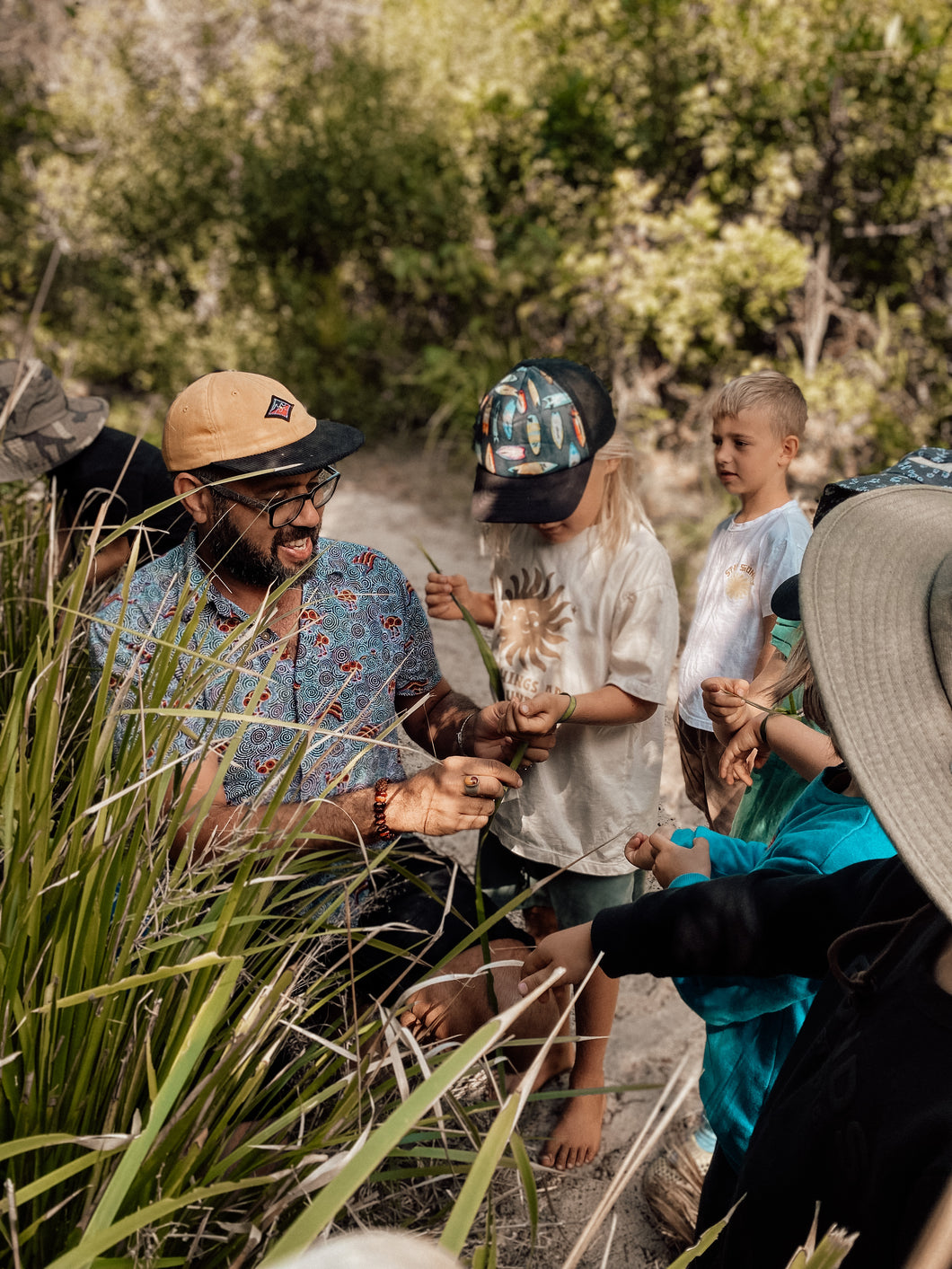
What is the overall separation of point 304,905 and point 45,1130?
1.45 feet

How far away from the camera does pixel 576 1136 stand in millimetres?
2211

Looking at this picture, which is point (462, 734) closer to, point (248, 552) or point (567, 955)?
point (248, 552)

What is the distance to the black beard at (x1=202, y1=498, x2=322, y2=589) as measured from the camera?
78.3 inches

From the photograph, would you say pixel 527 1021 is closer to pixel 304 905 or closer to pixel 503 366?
pixel 304 905

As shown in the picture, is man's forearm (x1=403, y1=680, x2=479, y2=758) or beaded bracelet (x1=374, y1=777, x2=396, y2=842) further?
man's forearm (x1=403, y1=680, x2=479, y2=758)

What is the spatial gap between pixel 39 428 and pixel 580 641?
178 centimetres

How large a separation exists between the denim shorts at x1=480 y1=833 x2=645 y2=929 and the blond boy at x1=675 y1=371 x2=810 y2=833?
1.47ft

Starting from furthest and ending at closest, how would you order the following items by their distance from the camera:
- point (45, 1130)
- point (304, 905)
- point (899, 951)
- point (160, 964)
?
1. point (304, 905)
2. point (160, 964)
3. point (45, 1130)
4. point (899, 951)

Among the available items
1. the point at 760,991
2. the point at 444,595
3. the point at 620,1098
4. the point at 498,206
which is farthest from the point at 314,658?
the point at 498,206

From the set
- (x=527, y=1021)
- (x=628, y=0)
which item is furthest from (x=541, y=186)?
(x=527, y=1021)

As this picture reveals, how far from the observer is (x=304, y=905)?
4.77 ft

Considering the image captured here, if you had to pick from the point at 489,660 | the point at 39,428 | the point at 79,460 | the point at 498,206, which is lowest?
the point at 489,660

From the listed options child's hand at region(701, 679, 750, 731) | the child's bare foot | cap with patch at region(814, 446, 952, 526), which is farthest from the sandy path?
cap with patch at region(814, 446, 952, 526)

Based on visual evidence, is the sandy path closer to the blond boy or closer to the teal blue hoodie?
the teal blue hoodie
